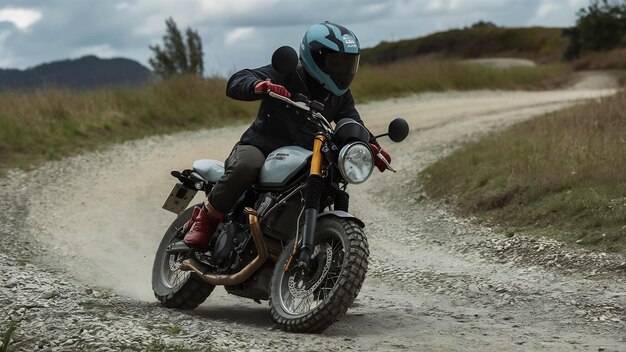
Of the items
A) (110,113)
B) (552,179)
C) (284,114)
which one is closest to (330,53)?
(284,114)

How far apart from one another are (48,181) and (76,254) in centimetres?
419

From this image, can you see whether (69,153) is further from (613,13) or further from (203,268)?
(613,13)

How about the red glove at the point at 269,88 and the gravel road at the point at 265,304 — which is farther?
the red glove at the point at 269,88

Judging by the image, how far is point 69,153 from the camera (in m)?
15.0

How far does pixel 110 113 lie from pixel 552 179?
427 inches

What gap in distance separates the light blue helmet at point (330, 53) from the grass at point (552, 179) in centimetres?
338

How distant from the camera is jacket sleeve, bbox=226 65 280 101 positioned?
5.64m

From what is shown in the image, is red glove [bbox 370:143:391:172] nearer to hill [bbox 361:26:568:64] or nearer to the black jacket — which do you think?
the black jacket

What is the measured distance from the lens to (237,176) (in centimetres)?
590

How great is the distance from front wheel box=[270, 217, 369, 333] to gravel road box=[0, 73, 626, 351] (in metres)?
0.13

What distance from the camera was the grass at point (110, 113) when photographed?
15086 millimetres

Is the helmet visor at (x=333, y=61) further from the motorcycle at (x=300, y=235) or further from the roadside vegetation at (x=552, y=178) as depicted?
the roadside vegetation at (x=552, y=178)

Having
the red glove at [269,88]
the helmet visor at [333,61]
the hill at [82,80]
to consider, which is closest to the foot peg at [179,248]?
the red glove at [269,88]

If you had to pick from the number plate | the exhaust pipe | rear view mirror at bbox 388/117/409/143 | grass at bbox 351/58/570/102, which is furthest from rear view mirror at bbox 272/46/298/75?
grass at bbox 351/58/570/102
